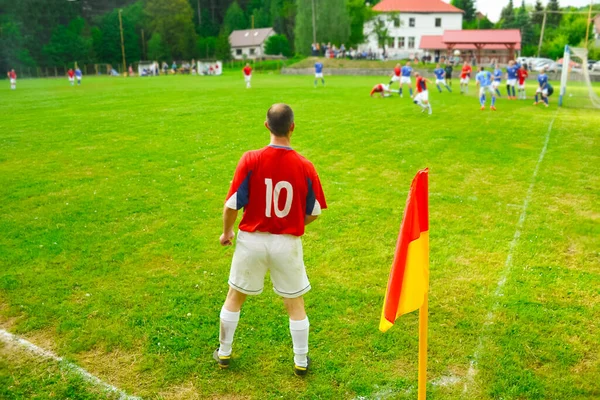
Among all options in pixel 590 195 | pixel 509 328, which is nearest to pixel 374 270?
pixel 509 328

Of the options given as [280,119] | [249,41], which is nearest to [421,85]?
[280,119]

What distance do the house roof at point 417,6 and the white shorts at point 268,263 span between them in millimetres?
90516

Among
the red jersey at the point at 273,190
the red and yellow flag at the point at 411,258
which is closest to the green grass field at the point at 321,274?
the red and yellow flag at the point at 411,258

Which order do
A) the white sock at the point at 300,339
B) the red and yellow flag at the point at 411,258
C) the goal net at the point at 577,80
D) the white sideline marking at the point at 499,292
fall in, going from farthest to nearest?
the goal net at the point at 577,80 → the white sideline marking at the point at 499,292 → the white sock at the point at 300,339 → the red and yellow flag at the point at 411,258

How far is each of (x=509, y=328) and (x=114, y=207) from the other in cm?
688

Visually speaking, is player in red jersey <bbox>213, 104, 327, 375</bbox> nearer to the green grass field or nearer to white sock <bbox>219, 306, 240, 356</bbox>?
white sock <bbox>219, 306, 240, 356</bbox>

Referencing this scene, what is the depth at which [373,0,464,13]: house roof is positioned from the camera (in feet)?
287

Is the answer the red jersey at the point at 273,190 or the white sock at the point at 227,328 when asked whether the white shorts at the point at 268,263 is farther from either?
the white sock at the point at 227,328

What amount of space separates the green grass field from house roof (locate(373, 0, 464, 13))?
8145cm

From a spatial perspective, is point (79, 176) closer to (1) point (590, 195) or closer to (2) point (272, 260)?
(2) point (272, 260)

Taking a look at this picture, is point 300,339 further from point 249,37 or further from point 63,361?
point 249,37

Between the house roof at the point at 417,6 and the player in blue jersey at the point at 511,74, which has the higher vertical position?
the house roof at the point at 417,6

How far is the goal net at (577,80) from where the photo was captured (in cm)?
2222

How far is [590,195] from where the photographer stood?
31.5 ft
